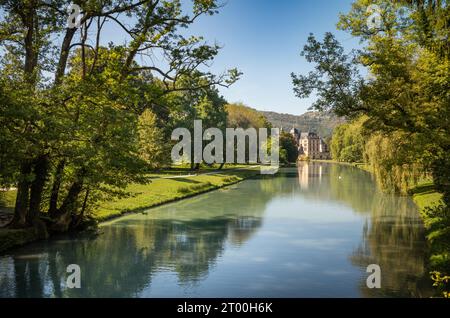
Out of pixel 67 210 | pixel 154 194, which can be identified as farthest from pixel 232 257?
pixel 154 194

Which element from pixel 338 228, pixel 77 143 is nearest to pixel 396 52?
pixel 338 228

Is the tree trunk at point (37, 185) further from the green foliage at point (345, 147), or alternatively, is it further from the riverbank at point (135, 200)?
the green foliage at point (345, 147)

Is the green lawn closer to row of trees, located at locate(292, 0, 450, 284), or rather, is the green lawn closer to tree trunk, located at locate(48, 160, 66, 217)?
row of trees, located at locate(292, 0, 450, 284)

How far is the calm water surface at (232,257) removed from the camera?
42.7 ft

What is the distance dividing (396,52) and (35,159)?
1506cm

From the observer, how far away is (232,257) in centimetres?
1722

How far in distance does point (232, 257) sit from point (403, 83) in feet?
31.7

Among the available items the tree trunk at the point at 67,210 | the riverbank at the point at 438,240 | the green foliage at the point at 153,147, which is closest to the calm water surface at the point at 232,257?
the riverbank at the point at 438,240

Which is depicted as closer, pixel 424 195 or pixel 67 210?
pixel 67 210

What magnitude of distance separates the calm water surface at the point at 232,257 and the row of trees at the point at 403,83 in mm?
2662

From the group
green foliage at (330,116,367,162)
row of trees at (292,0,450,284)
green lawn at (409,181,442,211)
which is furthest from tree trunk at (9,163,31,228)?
green foliage at (330,116,367,162)

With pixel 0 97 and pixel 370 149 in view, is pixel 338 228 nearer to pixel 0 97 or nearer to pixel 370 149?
pixel 370 149

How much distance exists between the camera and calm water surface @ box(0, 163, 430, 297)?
1302cm

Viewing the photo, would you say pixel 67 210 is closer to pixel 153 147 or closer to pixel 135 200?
pixel 135 200
